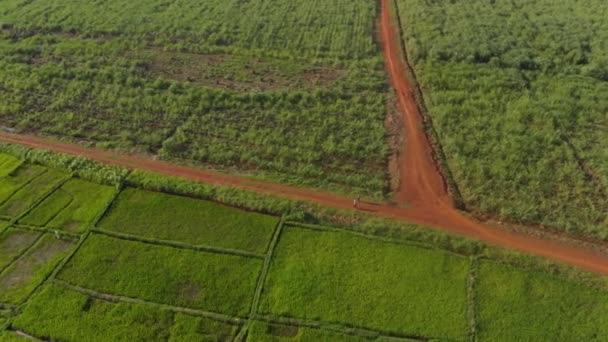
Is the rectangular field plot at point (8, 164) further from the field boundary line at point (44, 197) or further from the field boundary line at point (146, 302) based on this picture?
the field boundary line at point (146, 302)

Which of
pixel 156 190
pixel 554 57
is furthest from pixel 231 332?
pixel 554 57

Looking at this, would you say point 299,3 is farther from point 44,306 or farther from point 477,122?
point 44,306

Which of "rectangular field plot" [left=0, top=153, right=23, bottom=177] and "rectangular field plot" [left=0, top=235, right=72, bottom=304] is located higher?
"rectangular field plot" [left=0, top=153, right=23, bottom=177]

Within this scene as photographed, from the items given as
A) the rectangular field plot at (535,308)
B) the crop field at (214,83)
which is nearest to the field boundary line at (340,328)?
the rectangular field plot at (535,308)

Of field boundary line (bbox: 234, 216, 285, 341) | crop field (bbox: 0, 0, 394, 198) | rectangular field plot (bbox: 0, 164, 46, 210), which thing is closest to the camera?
field boundary line (bbox: 234, 216, 285, 341)

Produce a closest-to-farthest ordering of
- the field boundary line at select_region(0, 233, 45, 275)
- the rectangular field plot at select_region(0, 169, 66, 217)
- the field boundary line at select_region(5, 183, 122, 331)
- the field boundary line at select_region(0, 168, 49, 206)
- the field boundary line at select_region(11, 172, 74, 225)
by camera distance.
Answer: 1. the field boundary line at select_region(5, 183, 122, 331)
2. the field boundary line at select_region(0, 233, 45, 275)
3. the field boundary line at select_region(11, 172, 74, 225)
4. the rectangular field plot at select_region(0, 169, 66, 217)
5. the field boundary line at select_region(0, 168, 49, 206)

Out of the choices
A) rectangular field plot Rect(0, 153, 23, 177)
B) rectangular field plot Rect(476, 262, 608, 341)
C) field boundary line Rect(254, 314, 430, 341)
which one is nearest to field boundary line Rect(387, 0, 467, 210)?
rectangular field plot Rect(476, 262, 608, 341)

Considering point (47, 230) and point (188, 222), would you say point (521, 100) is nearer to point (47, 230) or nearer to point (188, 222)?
point (188, 222)

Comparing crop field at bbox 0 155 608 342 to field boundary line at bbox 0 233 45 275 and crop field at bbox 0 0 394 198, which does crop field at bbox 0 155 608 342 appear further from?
crop field at bbox 0 0 394 198
